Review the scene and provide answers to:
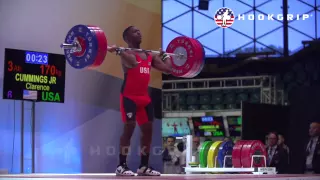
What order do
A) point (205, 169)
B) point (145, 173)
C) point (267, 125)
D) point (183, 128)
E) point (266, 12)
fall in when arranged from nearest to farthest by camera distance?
point (145, 173) < point (205, 169) < point (267, 125) < point (183, 128) < point (266, 12)

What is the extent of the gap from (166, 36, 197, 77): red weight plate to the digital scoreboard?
2.85 meters

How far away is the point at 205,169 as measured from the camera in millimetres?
Answer: 8367

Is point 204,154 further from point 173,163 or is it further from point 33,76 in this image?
point 173,163

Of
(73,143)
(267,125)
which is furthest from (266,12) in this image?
(73,143)

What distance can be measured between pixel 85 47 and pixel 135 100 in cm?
88

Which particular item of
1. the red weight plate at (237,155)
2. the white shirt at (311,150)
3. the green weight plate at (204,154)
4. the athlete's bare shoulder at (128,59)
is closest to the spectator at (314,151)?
the white shirt at (311,150)

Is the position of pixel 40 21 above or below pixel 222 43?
below

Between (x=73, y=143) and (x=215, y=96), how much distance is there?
40.0 feet

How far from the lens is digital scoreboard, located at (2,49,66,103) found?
8.67m

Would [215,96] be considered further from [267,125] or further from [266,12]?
[267,125]

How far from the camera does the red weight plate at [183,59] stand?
21.9ft

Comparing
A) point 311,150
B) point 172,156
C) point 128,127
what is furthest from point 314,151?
point 172,156

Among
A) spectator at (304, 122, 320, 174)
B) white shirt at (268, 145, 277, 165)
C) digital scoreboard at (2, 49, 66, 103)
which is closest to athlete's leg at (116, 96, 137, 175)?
digital scoreboard at (2, 49, 66, 103)

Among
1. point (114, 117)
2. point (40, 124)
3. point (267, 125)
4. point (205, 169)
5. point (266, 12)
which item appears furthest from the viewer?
point (266, 12)
